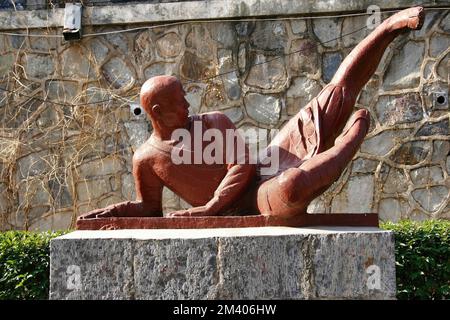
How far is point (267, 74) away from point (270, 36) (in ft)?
1.24

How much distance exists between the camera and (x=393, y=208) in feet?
20.5

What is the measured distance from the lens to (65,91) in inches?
258

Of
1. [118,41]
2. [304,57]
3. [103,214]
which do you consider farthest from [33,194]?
[103,214]

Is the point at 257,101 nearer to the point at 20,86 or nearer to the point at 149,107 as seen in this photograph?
the point at 20,86

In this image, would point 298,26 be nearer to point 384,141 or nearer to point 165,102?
point 384,141

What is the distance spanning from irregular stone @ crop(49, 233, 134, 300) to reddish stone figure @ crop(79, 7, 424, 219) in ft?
1.24

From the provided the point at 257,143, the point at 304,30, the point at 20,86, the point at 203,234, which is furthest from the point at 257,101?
the point at 203,234

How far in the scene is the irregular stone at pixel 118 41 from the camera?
6.56m

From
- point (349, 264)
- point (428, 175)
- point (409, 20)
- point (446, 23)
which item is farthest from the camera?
point (446, 23)

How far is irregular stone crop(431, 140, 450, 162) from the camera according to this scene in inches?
245

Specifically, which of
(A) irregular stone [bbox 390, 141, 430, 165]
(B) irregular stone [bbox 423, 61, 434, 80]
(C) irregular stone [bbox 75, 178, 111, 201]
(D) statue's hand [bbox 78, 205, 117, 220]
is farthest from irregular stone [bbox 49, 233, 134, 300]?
(B) irregular stone [bbox 423, 61, 434, 80]

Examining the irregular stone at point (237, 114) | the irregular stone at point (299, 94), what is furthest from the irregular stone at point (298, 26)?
the irregular stone at point (237, 114)

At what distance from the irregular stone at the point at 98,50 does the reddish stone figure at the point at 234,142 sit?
11.0ft
